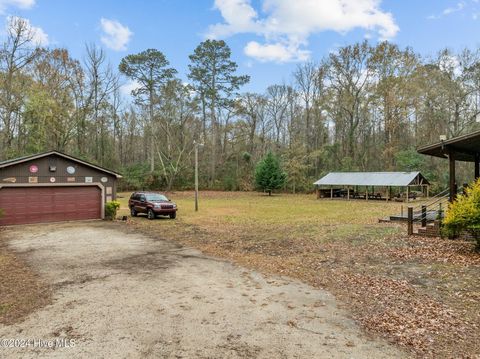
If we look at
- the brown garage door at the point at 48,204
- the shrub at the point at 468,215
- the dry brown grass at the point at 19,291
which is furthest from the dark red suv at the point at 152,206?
the shrub at the point at 468,215

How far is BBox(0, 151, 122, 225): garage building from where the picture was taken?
16202mm

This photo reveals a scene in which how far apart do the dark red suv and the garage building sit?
4.97 feet

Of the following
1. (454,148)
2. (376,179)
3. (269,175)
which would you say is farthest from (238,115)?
(454,148)

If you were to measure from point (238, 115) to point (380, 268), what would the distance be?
40.0m

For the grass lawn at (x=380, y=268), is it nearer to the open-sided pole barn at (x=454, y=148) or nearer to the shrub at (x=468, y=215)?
the shrub at (x=468, y=215)

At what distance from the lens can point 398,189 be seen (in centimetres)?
3688

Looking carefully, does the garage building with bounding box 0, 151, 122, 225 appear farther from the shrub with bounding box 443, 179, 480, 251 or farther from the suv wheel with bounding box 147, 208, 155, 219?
the shrub with bounding box 443, 179, 480, 251

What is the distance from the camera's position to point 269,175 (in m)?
38.9

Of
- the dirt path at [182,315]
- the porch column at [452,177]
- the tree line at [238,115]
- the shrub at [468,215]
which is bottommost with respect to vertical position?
the dirt path at [182,315]

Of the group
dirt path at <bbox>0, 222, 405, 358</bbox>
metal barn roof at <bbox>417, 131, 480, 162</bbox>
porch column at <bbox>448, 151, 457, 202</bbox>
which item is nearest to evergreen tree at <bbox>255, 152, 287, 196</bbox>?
metal barn roof at <bbox>417, 131, 480, 162</bbox>

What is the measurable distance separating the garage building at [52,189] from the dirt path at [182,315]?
8.69 meters

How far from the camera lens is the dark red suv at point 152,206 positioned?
62.2 feet

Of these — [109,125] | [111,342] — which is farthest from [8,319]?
[109,125]

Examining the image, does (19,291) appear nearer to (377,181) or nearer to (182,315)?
(182,315)
